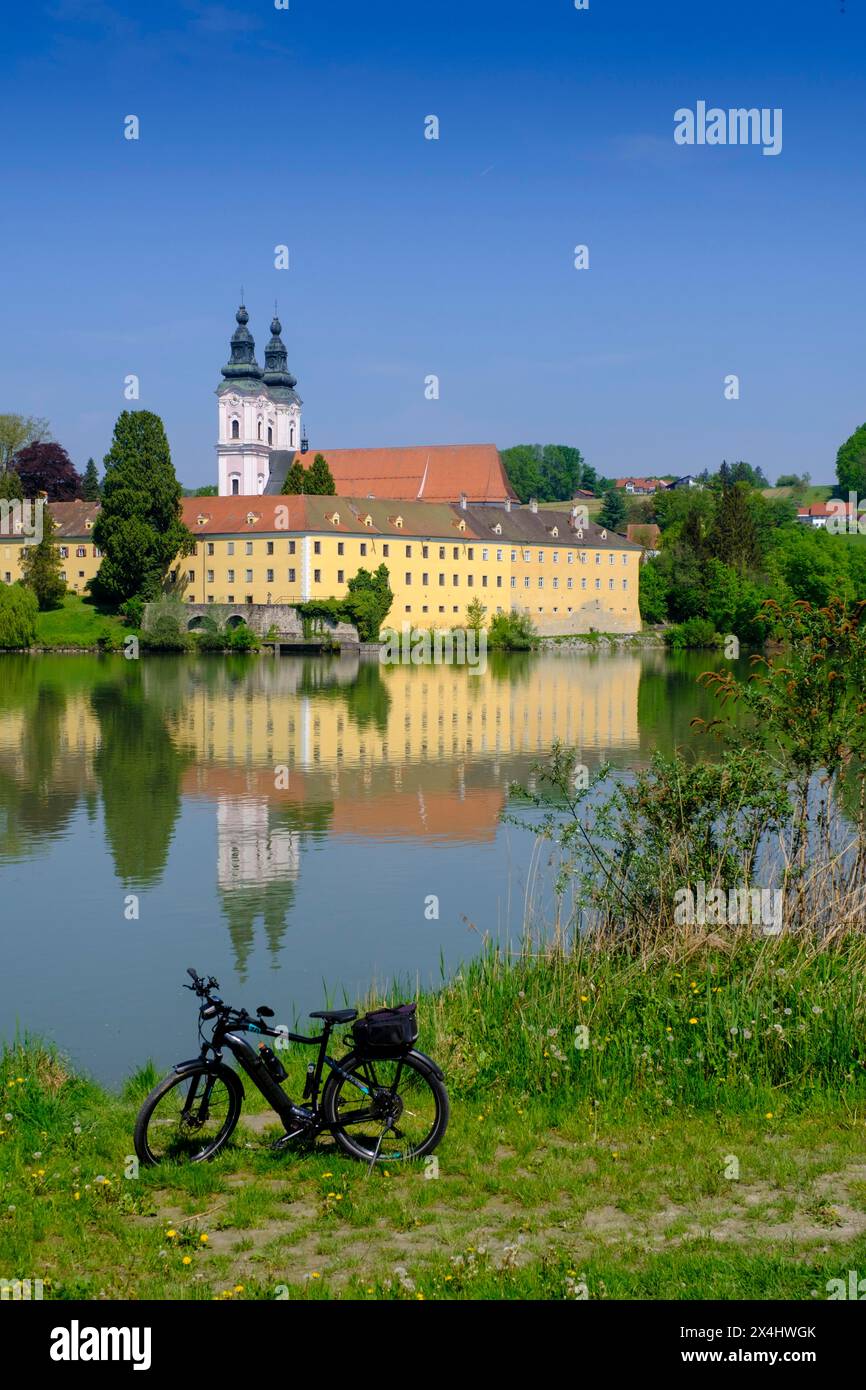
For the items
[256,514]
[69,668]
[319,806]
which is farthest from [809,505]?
[319,806]

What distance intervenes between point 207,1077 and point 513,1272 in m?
2.19

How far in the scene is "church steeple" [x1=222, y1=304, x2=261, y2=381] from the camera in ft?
369

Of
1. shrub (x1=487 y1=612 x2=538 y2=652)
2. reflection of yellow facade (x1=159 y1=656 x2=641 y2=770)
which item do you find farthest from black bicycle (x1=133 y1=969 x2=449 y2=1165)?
shrub (x1=487 y1=612 x2=538 y2=652)

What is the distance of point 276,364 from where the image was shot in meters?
119

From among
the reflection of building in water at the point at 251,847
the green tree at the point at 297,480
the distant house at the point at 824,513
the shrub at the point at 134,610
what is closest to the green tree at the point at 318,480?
the green tree at the point at 297,480

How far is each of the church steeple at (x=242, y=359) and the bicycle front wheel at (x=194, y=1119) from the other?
10970cm

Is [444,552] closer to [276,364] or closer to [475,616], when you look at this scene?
[475,616]

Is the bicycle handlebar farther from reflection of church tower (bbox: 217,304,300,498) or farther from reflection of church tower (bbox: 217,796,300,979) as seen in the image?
reflection of church tower (bbox: 217,304,300,498)

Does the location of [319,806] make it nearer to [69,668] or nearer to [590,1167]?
[590,1167]

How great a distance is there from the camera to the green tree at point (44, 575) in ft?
269

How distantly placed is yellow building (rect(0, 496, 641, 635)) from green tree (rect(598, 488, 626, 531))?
41.5 meters

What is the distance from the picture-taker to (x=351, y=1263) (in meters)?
5.75

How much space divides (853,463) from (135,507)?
10392 cm

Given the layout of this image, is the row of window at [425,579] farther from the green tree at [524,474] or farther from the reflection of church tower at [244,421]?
the green tree at [524,474]
